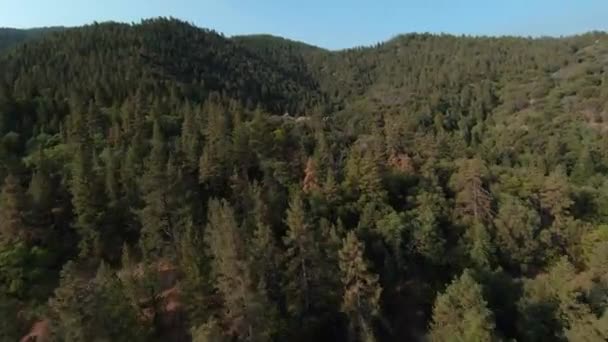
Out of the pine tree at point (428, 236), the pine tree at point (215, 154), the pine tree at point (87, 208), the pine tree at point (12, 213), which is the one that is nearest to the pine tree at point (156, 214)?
the pine tree at point (87, 208)

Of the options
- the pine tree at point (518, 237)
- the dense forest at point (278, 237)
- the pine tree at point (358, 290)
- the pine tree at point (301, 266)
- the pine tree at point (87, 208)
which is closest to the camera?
the dense forest at point (278, 237)

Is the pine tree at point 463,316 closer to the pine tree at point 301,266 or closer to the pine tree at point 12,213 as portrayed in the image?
the pine tree at point 301,266

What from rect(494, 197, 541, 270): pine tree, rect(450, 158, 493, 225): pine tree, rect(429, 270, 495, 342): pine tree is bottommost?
rect(429, 270, 495, 342): pine tree

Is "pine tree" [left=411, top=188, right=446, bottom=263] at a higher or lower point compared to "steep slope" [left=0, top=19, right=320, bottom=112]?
lower

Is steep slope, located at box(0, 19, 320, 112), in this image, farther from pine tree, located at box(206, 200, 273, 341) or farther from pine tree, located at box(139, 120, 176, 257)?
pine tree, located at box(206, 200, 273, 341)

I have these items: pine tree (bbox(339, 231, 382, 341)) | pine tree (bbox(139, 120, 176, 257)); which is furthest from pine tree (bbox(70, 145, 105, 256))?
pine tree (bbox(339, 231, 382, 341))

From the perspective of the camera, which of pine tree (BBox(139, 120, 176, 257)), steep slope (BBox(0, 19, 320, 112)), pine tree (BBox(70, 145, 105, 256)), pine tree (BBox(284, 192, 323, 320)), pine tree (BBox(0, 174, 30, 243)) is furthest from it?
steep slope (BBox(0, 19, 320, 112))

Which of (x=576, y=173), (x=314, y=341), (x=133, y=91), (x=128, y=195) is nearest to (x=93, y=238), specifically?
(x=128, y=195)
